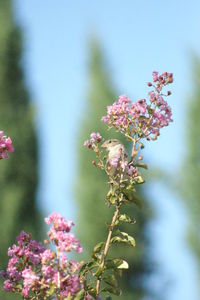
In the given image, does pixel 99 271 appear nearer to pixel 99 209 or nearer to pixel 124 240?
pixel 124 240

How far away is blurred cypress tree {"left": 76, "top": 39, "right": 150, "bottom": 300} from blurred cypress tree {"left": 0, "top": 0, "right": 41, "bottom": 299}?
1637 mm

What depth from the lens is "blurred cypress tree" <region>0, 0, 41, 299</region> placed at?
11.0 meters

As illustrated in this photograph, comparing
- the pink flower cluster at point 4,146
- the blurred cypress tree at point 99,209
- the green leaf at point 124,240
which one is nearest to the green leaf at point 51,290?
the green leaf at point 124,240

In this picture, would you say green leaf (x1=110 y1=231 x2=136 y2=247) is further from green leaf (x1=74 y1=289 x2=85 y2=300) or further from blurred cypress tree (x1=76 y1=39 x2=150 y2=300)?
blurred cypress tree (x1=76 y1=39 x2=150 y2=300)

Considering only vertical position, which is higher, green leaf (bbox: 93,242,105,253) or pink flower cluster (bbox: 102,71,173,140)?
pink flower cluster (bbox: 102,71,173,140)

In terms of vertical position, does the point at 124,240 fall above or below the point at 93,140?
below

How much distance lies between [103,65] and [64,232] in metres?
13.2

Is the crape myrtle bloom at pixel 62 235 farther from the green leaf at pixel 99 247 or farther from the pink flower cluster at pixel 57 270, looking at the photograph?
the green leaf at pixel 99 247

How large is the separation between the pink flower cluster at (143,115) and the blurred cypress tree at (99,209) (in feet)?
33.1

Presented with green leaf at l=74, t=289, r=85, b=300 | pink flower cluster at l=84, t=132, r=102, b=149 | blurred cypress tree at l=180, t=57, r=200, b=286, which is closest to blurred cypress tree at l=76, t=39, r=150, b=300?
blurred cypress tree at l=180, t=57, r=200, b=286

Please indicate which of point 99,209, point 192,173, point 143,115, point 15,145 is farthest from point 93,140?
point 192,173

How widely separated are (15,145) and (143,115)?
10.00m

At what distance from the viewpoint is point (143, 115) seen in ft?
5.88

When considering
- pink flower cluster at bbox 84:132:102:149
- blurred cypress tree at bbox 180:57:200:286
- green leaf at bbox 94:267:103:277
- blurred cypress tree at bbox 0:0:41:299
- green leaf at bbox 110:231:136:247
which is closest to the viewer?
green leaf at bbox 94:267:103:277
